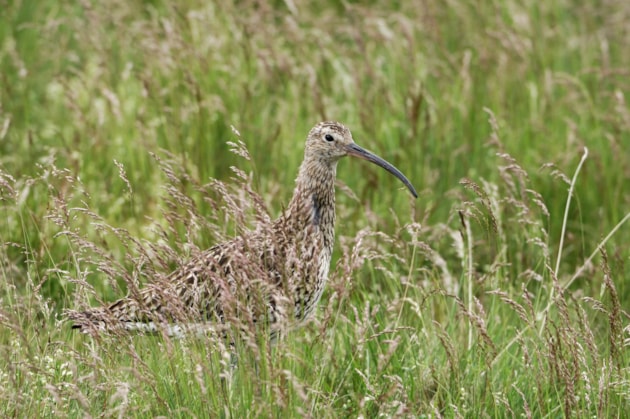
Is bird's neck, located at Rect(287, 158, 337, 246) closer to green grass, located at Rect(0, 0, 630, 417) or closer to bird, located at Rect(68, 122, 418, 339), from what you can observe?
bird, located at Rect(68, 122, 418, 339)

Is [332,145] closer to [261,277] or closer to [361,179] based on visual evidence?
[261,277]

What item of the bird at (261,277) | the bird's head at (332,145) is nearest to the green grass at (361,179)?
the bird at (261,277)

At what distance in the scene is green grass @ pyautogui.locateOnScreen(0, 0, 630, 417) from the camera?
4625 mm

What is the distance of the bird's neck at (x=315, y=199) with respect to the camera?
5602 millimetres

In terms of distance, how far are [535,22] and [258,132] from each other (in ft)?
10.4

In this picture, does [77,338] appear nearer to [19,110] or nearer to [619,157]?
[19,110]

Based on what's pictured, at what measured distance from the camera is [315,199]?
5641 millimetres

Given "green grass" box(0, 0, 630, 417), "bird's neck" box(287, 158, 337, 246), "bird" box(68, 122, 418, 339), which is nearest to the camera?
→ "bird" box(68, 122, 418, 339)

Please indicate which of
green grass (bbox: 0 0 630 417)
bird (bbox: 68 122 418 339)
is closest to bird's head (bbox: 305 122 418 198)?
bird (bbox: 68 122 418 339)

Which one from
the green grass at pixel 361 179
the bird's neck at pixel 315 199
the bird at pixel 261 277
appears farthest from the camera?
the bird's neck at pixel 315 199

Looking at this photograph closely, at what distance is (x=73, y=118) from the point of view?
8.05 meters

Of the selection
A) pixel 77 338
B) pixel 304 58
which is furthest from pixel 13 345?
pixel 304 58

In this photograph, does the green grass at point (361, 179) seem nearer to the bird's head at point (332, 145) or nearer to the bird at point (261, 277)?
the bird at point (261, 277)

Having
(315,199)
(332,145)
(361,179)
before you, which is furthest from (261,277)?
(361,179)
